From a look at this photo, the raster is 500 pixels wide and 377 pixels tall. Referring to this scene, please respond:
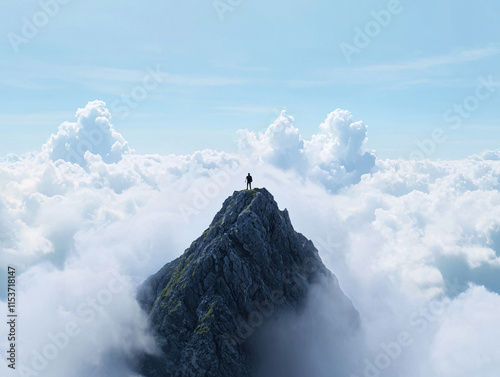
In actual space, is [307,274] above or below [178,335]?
above

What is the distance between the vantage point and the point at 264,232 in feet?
360

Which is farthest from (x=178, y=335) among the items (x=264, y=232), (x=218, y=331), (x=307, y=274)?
(x=307, y=274)

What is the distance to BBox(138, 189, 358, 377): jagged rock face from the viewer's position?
9588 cm

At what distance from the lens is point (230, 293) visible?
101938mm

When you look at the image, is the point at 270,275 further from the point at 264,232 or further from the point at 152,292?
the point at 152,292

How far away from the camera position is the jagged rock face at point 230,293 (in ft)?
315

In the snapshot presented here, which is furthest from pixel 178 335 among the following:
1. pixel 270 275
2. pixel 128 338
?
pixel 270 275

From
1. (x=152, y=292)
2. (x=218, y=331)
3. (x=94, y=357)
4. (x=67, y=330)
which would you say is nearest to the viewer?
(x=218, y=331)

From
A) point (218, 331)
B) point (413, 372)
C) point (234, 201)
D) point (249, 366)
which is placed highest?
point (234, 201)

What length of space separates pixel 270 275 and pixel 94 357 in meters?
65.7

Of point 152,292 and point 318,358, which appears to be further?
point 152,292

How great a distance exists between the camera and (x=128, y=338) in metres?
110

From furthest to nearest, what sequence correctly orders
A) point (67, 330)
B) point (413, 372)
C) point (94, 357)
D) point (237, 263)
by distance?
point (413, 372) < point (67, 330) < point (94, 357) < point (237, 263)

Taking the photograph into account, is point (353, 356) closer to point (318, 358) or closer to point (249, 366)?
point (318, 358)
